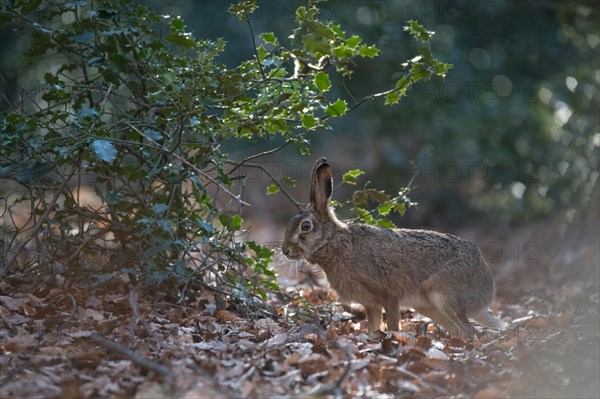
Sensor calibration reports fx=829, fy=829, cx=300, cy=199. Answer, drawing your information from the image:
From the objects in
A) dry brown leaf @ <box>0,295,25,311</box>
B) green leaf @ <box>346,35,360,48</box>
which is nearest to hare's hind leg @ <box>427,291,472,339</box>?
green leaf @ <box>346,35,360,48</box>

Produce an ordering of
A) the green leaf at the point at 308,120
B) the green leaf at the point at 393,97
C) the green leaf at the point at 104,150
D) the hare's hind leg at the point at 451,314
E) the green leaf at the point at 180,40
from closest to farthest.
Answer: the green leaf at the point at 104,150, the green leaf at the point at 180,40, the green leaf at the point at 308,120, the hare's hind leg at the point at 451,314, the green leaf at the point at 393,97

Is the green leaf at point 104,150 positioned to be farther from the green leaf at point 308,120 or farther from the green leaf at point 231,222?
the green leaf at point 308,120

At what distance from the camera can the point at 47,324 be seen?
5695 millimetres

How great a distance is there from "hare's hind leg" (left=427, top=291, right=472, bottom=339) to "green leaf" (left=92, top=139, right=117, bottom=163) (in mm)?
2986

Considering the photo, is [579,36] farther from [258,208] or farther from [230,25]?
[258,208]

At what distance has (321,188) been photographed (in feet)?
23.3

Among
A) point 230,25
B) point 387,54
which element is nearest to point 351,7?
point 387,54

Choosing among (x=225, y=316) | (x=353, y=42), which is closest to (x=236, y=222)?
(x=225, y=316)

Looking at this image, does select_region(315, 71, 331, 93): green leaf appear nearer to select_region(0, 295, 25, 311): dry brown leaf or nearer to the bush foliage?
the bush foliage

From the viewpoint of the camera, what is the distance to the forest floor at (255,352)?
4543 millimetres

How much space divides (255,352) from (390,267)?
2.10m

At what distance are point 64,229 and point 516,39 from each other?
27.6 feet

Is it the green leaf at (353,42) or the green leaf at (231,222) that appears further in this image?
the green leaf at (353,42)

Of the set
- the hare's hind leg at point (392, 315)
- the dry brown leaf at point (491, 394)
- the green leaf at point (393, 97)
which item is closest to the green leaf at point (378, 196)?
the green leaf at point (393, 97)
